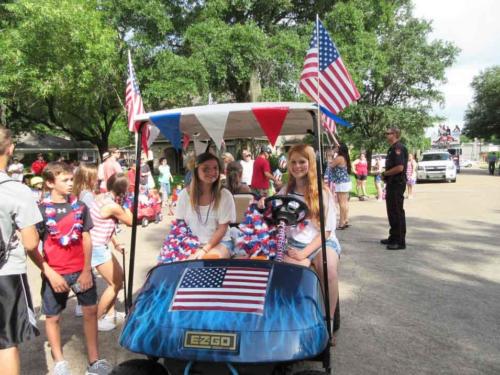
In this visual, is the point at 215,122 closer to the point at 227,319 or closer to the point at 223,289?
the point at 223,289

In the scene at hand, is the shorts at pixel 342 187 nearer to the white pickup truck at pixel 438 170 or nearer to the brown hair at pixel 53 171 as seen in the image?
the brown hair at pixel 53 171

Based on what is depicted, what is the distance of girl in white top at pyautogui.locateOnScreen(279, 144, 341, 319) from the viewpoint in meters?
3.32

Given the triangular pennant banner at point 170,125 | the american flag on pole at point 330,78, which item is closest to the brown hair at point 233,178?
the american flag on pole at point 330,78

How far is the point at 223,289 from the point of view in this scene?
236 cm

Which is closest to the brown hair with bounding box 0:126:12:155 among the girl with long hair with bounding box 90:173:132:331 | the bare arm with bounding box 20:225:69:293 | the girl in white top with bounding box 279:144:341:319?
the bare arm with bounding box 20:225:69:293

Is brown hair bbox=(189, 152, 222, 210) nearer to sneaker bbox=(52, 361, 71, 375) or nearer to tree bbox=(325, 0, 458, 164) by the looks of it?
sneaker bbox=(52, 361, 71, 375)

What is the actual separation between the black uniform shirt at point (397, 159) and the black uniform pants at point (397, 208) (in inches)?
3.0

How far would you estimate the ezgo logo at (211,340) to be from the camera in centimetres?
206

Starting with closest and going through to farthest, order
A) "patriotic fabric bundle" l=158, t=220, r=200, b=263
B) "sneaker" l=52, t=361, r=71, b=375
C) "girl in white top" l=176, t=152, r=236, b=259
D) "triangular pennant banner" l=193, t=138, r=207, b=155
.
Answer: "sneaker" l=52, t=361, r=71, b=375
"patriotic fabric bundle" l=158, t=220, r=200, b=263
"girl in white top" l=176, t=152, r=236, b=259
"triangular pennant banner" l=193, t=138, r=207, b=155

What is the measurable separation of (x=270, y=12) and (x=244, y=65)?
14.0 feet

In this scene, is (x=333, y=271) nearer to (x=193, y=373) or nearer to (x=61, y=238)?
(x=193, y=373)

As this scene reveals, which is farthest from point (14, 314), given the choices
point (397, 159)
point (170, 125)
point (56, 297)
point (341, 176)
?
point (341, 176)

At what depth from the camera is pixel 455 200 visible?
13.1m

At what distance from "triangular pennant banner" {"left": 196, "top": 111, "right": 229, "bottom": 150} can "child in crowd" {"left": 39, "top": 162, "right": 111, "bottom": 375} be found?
1.03 m
